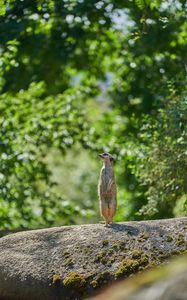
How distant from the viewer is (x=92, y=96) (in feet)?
86.5

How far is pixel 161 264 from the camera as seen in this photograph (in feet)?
33.9

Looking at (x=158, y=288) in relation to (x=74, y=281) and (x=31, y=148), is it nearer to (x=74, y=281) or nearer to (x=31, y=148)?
(x=74, y=281)

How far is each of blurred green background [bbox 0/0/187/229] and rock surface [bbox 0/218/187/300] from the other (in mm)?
4196

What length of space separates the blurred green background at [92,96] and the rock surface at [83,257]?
4196 mm

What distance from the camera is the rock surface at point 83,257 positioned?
10586 mm

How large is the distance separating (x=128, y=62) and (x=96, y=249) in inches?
533

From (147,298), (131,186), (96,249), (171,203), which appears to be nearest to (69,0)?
(131,186)

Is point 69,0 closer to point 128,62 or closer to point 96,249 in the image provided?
point 128,62

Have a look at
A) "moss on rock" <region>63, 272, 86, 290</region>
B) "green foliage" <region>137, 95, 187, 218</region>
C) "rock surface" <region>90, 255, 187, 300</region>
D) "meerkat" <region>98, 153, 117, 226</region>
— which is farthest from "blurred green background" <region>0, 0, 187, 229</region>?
"rock surface" <region>90, 255, 187, 300</region>

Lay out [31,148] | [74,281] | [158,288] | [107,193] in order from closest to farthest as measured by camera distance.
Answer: [158,288] < [74,281] < [107,193] < [31,148]

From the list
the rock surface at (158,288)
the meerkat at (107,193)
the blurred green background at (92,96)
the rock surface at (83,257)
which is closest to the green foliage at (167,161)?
the blurred green background at (92,96)

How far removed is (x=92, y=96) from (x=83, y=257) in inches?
617

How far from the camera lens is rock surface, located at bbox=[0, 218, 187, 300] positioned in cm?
1059

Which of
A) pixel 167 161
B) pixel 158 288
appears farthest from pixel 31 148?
pixel 158 288
